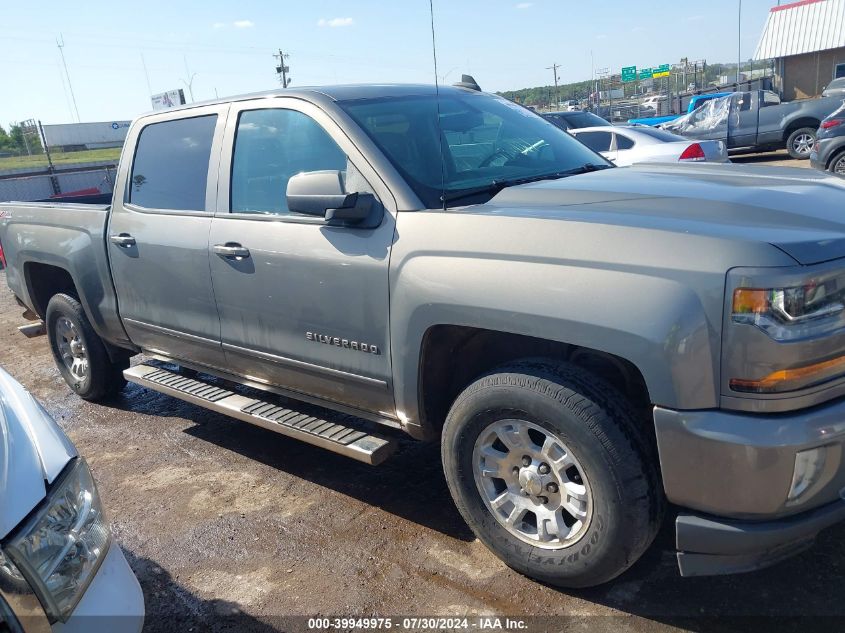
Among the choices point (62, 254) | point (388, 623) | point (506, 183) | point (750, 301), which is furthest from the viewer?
point (62, 254)

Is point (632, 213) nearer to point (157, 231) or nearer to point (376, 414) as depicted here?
point (376, 414)

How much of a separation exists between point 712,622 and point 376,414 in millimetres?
1615

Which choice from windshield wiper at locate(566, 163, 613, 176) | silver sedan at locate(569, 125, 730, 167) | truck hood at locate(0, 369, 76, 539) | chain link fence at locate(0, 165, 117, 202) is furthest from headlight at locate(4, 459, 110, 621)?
chain link fence at locate(0, 165, 117, 202)

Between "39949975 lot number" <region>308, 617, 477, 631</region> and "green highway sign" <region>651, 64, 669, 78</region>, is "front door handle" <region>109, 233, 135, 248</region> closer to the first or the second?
"39949975 lot number" <region>308, 617, 477, 631</region>

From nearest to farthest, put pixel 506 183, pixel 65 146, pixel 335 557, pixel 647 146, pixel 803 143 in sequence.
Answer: pixel 335 557
pixel 506 183
pixel 647 146
pixel 803 143
pixel 65 146

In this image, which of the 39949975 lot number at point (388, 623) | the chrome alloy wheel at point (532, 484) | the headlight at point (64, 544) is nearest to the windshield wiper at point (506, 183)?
the chrome alloy wheel at point (532, 484)

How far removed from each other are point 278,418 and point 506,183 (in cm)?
164

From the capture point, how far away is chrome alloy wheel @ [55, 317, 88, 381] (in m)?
5.34

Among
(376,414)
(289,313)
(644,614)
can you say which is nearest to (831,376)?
(644,614)

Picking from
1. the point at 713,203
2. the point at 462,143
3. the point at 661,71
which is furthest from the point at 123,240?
the point at 661,71

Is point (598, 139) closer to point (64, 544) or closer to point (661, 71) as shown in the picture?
point (64, 544)

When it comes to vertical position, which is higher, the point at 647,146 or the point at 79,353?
the point at 647,146

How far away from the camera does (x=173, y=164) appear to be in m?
4.27

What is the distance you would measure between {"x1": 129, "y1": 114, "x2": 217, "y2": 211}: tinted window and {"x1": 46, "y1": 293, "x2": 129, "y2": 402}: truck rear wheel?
118cm
